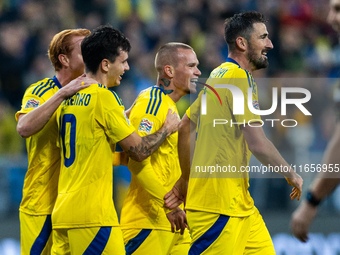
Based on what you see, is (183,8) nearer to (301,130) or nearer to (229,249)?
(301,130)

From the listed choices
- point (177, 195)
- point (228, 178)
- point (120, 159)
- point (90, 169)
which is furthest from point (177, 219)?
point (90, 169)

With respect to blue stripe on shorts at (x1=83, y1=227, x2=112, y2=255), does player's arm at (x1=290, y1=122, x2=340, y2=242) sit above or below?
above

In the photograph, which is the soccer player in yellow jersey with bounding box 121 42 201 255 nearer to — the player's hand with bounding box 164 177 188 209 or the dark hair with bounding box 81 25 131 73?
the player's hand with bounding box 164 177 188 209

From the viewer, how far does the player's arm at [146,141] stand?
3732 mm

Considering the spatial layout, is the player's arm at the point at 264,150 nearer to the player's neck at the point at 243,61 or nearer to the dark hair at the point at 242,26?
the player's neck at the point at 243,61

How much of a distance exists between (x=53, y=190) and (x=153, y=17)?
27.1 ft

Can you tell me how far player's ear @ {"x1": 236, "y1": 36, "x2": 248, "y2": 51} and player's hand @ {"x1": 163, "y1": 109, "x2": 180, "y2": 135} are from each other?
88 cm

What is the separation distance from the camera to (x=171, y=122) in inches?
164

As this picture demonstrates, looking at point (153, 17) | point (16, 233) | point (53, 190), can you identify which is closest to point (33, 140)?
point (53, 190)

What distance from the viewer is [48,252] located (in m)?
4.25

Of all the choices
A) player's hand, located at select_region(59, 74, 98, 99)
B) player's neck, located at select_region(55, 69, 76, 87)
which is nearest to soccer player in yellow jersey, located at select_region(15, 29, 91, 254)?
player's neck, located at select_region(55, 69, 76, 87)

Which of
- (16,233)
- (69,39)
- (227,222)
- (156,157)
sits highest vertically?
(69,39)

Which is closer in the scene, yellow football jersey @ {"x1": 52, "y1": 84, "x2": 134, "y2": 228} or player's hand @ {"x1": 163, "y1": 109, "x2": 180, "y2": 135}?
yellow football jersey @ {"x1": 52, "y1": 84, "x2": 134, "y2": 228}

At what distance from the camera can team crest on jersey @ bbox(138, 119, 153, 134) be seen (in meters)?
4.15
